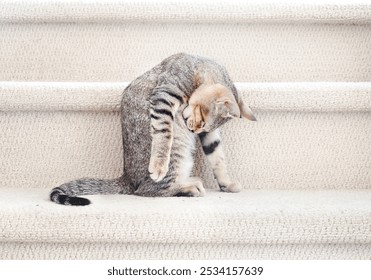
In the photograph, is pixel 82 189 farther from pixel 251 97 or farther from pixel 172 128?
pixel 251 97

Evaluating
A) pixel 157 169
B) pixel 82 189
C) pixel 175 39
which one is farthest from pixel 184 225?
pixel 175 39

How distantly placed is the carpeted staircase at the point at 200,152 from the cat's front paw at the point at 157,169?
0.25 feet

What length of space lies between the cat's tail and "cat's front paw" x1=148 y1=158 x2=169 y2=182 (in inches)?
4.3

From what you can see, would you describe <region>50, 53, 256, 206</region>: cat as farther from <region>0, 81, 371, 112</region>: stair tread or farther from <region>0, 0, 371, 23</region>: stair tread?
<region>0, 0, 371, 23</region>: stair tread

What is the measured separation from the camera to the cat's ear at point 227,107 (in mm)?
1417

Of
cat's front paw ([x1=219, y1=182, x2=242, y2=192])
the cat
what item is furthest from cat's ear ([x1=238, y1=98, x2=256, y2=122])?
cat's front paw ([x1=219, y1=182, x2=242, y2=192])

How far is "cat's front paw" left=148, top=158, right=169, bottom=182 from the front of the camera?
1424mm

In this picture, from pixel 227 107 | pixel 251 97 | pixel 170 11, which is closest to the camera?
pixel 227 107

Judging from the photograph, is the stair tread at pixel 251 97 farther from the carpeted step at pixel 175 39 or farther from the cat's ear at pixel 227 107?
the carpeted step at pixel 175 39

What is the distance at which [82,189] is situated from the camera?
1.43 m

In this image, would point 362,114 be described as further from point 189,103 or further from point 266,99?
point 189,103

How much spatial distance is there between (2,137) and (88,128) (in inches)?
9.3

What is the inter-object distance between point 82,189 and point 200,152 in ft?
1.18
